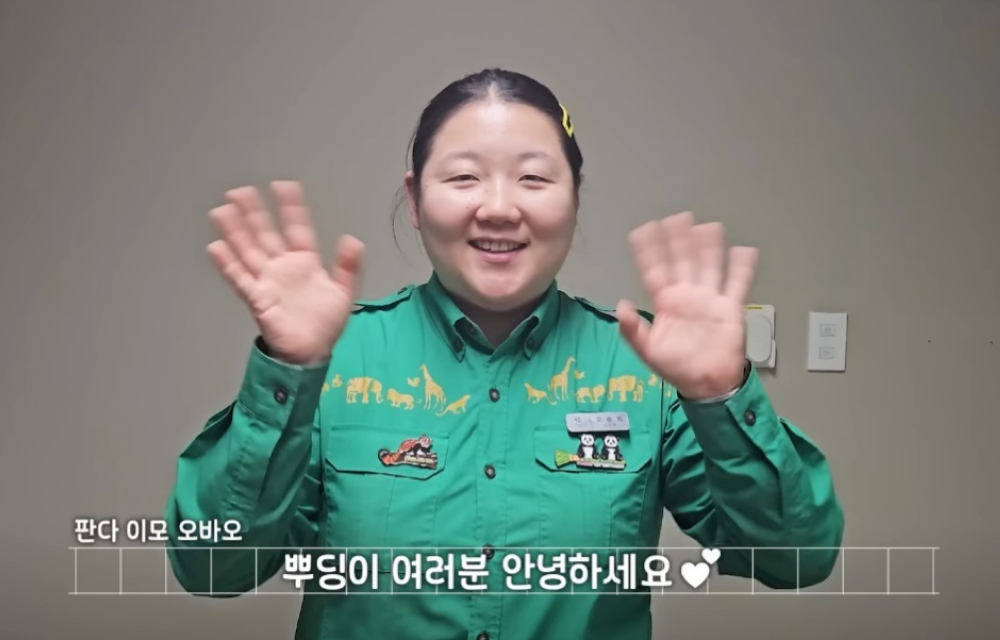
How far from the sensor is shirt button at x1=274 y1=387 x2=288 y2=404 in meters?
0.48

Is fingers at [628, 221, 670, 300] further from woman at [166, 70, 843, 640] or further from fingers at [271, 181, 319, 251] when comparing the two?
fingers at [271, 181, 319, 251]

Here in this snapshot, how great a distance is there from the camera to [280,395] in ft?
1.58

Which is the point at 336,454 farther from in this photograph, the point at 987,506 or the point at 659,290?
the point at 987,506

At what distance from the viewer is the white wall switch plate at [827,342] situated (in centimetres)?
88

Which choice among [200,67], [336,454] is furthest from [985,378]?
[200,67]

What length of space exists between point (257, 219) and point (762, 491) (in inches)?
14.7

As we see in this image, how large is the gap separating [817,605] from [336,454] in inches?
24.2

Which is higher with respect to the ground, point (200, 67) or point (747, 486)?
point (200, 67)

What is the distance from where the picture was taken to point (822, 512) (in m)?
0.53

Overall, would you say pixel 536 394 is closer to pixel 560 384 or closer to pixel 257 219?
pixel 560 384

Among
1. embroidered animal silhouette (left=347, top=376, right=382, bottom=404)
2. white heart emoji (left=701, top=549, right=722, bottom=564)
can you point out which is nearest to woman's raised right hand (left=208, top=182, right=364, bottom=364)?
embroidered animal silhouette (left=347, top=376, right=382, bottom=404)

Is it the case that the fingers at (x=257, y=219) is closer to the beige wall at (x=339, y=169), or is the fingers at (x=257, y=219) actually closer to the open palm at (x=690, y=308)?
the open palm at (x=690, y=308)

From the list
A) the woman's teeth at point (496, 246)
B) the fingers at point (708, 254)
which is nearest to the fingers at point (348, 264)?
the woman's teeth at point (496, 246)

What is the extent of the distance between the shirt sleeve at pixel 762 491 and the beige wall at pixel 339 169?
12.3 inches
